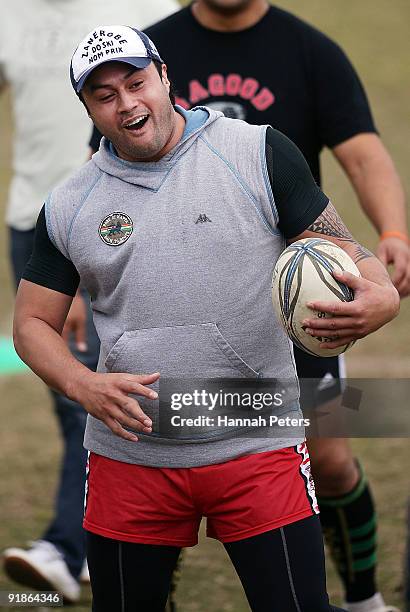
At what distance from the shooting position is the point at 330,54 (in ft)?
16.8

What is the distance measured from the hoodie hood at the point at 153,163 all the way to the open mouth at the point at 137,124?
0.42ft

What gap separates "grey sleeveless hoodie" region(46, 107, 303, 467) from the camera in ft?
12.7

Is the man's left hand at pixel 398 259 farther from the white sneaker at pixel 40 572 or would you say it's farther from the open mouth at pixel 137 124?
the white sneaker at pixel 40 572

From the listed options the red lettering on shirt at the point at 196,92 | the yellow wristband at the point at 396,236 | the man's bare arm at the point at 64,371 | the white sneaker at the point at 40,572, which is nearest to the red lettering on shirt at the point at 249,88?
the red lettering on shirt at the point at 196,92

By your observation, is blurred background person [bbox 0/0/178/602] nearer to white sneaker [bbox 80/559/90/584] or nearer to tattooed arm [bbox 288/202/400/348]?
white sneaker [bbox 80/559/90/584]

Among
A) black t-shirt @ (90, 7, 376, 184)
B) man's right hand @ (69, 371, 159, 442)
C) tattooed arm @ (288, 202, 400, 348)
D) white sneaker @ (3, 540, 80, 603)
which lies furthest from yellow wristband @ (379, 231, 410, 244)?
white sneaker @ (3, 540, 80, 603)

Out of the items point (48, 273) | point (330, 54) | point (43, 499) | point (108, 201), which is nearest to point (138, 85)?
point (108, 201)

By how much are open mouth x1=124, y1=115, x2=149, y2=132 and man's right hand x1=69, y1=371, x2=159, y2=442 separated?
2.46 ft

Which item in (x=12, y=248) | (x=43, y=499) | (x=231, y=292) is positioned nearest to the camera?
(x=231, y=292)

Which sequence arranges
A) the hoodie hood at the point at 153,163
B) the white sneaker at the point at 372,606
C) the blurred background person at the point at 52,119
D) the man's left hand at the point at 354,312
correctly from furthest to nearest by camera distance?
1. the blurred background person at the point at 52,119
2. the white sneaker at the point at 372,606
3. the hoodie hood at the point at 153,163
4. the man's left hand at the point at 354,312

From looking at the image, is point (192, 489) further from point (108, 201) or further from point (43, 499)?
point (43, 499)

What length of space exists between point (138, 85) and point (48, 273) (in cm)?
66

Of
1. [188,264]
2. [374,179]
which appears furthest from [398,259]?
[188,264]

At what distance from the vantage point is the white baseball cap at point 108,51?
12.7 feet
